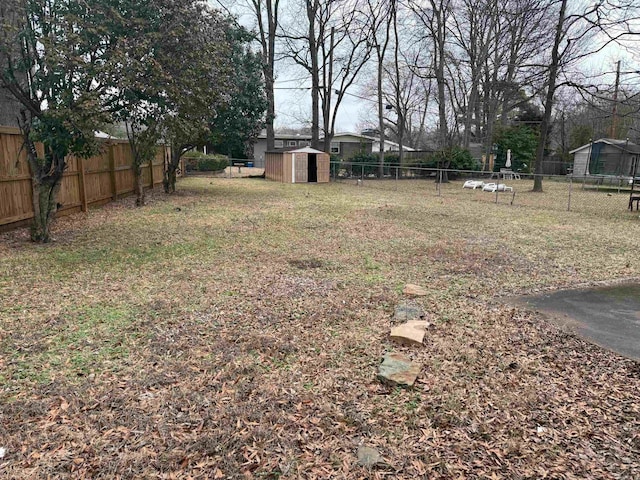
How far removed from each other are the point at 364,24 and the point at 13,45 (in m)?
23.9

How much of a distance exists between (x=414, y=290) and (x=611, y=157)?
27127 mm

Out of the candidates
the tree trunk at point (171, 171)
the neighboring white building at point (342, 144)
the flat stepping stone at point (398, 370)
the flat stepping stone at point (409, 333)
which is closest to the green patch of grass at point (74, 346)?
the flat stepping stone at point (398, 370)

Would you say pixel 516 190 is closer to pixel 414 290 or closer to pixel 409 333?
pixel 414 290

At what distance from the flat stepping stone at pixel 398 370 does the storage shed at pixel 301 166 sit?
19056 millimetres

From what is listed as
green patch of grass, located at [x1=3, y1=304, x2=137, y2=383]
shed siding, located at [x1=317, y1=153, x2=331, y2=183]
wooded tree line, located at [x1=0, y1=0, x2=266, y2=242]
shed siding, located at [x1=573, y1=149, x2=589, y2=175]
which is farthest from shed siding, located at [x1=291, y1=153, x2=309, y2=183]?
shed siding, located at [x1=573, y1=149, x2=589, y2=175]

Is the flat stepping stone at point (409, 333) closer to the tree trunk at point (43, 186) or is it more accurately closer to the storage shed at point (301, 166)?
the tree trunk at point (43, 186)

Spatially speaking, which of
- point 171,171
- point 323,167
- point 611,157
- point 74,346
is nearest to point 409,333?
point 74,346

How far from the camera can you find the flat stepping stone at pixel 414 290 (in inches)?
184

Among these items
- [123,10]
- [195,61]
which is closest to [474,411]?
[195,61]

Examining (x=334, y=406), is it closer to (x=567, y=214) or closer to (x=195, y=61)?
(x=195, y=61)

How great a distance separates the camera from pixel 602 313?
4.16 m

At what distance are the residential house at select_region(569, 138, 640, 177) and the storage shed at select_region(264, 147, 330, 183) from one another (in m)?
15.7

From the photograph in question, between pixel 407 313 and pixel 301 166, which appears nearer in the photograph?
pixel 407 313

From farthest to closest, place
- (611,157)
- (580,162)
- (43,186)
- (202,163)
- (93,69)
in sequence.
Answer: (580,162)
(202,163)
(611,157)
(43,186)
(93,69)
